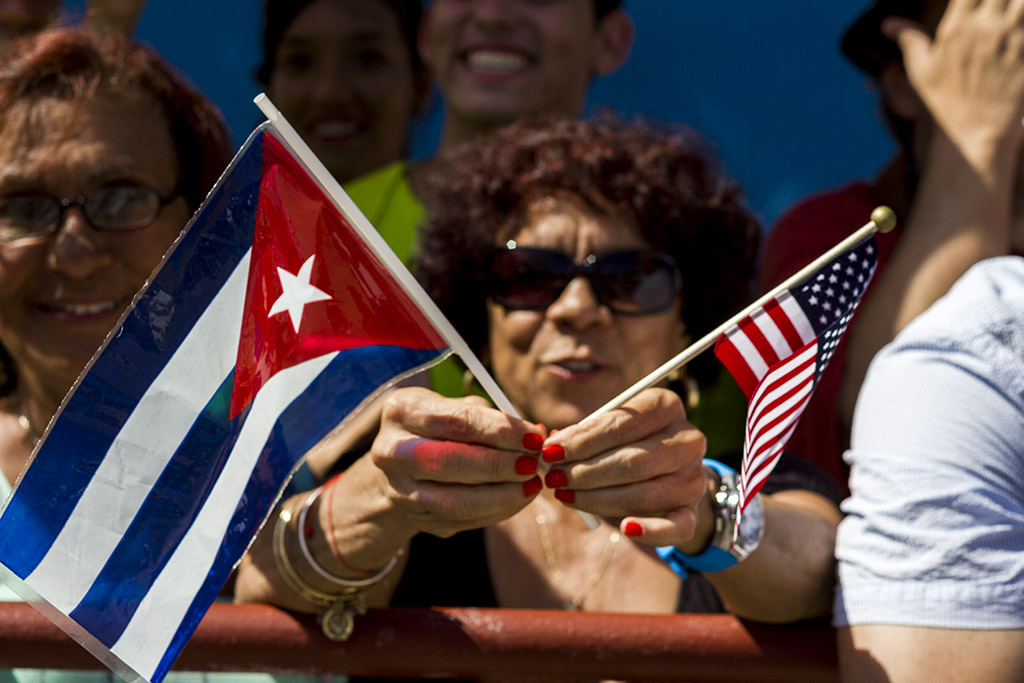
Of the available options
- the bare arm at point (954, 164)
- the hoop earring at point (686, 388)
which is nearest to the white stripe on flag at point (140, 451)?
the hoop earring at point (686, 388)

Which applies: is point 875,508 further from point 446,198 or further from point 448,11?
point 448,11

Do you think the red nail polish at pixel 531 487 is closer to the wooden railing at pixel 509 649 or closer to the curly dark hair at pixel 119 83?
the wooden railing at pixel 509 649

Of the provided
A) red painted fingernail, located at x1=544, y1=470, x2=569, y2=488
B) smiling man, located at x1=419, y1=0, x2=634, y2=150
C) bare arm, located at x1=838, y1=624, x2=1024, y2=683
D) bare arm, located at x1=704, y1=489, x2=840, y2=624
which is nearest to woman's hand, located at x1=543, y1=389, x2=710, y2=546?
red painted fingernail, located at x1=544, y1=470, x2=569, y2=488

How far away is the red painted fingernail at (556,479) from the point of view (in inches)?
63.8

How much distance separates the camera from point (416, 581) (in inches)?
85.6

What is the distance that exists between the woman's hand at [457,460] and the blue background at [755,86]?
305 cm

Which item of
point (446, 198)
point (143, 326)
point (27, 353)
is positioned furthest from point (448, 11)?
point (143, 326)

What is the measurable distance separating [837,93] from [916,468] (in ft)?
9.87

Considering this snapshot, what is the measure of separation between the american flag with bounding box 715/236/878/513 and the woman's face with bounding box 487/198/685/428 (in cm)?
59

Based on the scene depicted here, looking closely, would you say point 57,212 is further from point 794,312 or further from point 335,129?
point 335,129

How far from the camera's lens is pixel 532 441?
62.8 inches

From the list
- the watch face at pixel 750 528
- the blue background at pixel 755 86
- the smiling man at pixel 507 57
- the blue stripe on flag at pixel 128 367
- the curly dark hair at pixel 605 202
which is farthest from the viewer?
the blue background at pixel 755 86

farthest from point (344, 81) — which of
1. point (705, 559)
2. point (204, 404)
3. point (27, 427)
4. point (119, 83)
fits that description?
point (705, 559)

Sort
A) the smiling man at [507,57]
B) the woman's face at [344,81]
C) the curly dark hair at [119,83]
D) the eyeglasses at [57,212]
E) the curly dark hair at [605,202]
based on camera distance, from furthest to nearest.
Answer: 1. the woman's face at [344,81]
2. the smiling man at [507,57]
3. the curly dark hair at [605,202]
4. the curly dark hair at [119,83]
5. the eyeglasses at [57,212]
